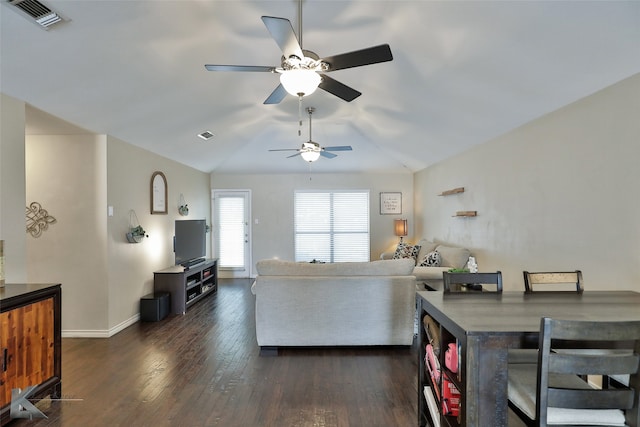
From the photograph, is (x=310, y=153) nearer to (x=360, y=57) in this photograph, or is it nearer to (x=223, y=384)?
(x=360, y=57)

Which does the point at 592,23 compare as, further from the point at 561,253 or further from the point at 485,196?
the point at 485,196

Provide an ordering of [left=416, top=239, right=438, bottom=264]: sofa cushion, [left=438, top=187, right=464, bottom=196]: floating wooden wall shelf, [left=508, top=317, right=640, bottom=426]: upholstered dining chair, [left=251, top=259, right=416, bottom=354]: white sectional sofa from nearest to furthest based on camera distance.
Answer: [left=508, top=317, right=640, bottom=426]: upholstered dining chair, [left=251, top=259, right=416, bottom=354]: white sectional sofa, [left=438, top=187, right=464, bottom=196]: floating wooden wall shelf, [left=416, top=239, right=438, bottom=264]: sofa cushion

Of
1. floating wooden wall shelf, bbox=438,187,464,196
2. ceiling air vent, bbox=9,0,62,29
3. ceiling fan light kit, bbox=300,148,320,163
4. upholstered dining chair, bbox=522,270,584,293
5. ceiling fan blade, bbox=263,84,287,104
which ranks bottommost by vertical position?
upholstered dining chair, bbox=522,270,584,293

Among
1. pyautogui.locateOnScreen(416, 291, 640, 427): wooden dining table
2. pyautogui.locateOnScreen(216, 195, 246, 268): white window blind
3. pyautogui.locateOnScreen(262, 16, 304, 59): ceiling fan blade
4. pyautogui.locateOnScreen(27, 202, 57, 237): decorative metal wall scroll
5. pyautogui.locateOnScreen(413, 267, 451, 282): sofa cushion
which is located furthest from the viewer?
pyautogui.locateOnScreen(216, 195, 246, 268): white window blind

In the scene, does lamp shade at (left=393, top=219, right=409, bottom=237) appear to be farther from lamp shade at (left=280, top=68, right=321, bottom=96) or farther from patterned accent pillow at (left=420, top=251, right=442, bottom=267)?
lamp shade at (left=280, top=68, right=321, bottom=96)

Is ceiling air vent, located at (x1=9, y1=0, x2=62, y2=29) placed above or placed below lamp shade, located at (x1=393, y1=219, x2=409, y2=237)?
above

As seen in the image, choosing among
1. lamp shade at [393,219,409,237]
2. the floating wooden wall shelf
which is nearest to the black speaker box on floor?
the floating wooden wall shelf

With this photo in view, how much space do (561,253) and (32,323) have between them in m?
4.26

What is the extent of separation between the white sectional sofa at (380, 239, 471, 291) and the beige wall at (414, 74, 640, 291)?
0.69ft

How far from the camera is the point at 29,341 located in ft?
7.55

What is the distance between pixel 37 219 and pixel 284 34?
383 centimetres

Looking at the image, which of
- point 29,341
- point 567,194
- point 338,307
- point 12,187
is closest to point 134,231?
point 12,187

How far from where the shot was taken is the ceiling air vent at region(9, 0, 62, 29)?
208 centimetres

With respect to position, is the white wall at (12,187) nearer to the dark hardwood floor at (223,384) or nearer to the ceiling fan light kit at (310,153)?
the dark hardwood floor at (223,384)
